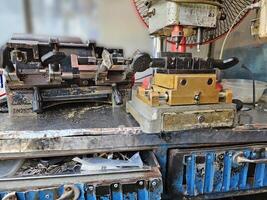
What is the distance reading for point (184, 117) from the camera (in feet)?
2.20

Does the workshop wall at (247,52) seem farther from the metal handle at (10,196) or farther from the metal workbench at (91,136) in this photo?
the metal handle at (10,196)

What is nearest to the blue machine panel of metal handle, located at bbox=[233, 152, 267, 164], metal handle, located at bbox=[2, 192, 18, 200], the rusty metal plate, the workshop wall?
metal handle, located at bbox=[233, 152, 267, 164]

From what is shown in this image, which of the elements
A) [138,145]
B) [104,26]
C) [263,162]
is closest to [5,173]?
[138,145]

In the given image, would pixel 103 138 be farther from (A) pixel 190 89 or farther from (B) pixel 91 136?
(A) pixel 190 89

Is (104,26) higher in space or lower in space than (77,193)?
higher

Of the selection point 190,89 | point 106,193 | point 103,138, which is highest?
Result: point 190,89

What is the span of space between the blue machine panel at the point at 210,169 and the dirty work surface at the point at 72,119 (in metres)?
0.19

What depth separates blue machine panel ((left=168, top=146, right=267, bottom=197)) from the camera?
74 cm

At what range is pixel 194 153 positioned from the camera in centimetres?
74

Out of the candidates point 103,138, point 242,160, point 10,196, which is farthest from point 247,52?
point 10,196

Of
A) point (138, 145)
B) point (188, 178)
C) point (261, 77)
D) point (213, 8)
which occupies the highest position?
point (213, 8)

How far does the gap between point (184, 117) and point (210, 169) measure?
21cm

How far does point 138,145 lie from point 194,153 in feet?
0.59

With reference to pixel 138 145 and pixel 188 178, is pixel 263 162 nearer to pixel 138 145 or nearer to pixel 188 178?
pixel 188 178
